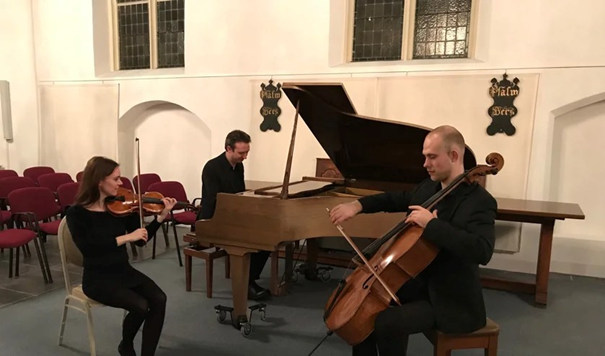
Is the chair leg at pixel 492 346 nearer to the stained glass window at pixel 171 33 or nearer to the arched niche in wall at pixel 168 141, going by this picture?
the arched niche in wall at pixel 168 141

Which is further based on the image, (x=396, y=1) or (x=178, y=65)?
(x=178, y=65)

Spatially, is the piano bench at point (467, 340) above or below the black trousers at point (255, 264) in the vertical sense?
above

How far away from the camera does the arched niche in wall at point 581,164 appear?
5.14 metres

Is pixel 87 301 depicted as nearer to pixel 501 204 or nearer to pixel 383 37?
pixel 501 204

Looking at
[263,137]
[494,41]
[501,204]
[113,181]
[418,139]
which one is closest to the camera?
[113,181]

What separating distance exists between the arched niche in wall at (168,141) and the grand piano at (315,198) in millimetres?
3675

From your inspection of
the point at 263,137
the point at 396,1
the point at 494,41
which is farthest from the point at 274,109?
the point at 494,41

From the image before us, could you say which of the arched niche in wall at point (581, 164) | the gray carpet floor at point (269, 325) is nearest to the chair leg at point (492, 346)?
the gray carpet floor at point (269, 325)

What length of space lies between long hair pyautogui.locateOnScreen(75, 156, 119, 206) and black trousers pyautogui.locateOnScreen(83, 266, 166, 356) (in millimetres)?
480

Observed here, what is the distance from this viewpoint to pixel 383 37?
6012 millimetres

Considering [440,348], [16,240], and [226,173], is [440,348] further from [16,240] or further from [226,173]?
[16,240]

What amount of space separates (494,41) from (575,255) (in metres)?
2.60

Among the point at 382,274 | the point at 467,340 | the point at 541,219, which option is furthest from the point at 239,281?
the point at 541,219

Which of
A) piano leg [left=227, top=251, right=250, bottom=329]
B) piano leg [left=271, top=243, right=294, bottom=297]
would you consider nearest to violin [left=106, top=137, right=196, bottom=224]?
piano leg [left=227, top=251, right=250, bottom=329]
